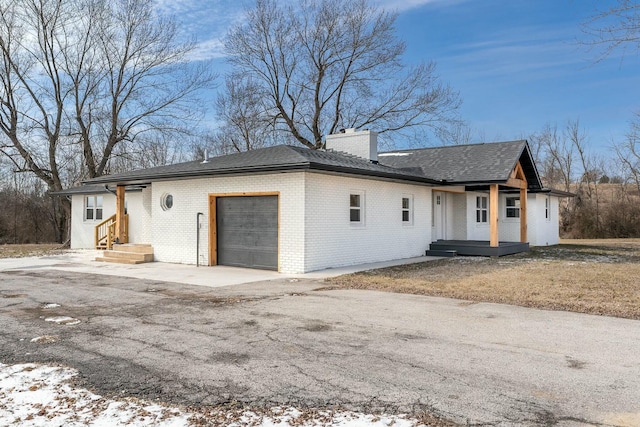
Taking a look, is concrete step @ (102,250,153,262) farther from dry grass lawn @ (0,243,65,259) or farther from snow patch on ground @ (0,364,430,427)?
snow patch on ground @ (0,364,430,427)

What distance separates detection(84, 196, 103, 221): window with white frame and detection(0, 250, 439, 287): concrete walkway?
6615 mm

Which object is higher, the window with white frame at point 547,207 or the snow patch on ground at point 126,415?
the window with white frame at point 547,207

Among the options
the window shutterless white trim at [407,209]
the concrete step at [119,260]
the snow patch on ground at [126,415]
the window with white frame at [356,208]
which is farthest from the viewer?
the window shutterless white trim at [407,209]

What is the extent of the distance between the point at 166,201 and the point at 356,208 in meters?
6.13

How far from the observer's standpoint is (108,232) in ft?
65.2

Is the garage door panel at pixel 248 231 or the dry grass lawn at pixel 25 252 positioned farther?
the dry grass lawn at pixel 25 252

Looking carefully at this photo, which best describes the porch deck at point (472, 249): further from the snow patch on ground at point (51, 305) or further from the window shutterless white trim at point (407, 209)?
the snow patch on ground at point (51, 305)

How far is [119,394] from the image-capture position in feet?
13.5

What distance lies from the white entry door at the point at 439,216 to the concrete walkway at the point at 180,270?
125 inches

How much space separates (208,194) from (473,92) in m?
21.4

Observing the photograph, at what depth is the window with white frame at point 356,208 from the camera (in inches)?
569

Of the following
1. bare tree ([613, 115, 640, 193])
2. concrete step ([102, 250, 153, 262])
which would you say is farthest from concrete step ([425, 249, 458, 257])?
bare tree ([613, 115, 640, 193])

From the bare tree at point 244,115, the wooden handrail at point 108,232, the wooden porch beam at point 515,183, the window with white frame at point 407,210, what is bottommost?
the wooden handrail at point 108,232

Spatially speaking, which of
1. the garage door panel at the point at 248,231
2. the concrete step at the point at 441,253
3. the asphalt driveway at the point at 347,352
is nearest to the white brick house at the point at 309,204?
the garage door panel at the point at 248,231
